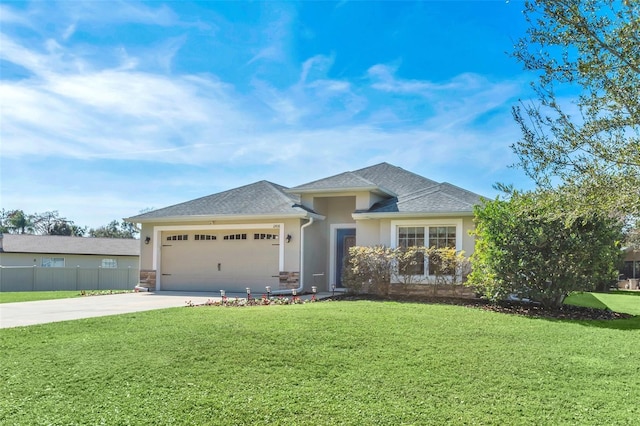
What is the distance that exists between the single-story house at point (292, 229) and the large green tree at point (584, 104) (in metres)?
7.92

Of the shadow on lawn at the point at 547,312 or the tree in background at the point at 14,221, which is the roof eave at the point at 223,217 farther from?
the tree in background at the point at 14,221

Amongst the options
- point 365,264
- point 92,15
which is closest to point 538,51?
point 365,264

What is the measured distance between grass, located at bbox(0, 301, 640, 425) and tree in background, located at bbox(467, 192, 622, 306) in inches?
94.5

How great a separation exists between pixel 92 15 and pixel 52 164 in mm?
13140

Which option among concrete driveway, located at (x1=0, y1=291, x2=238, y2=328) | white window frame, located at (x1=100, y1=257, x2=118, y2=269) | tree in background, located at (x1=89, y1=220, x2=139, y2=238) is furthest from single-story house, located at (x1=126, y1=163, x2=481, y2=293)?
tree in background, located at (x1=89, y1=220, x2=139, y2=238)

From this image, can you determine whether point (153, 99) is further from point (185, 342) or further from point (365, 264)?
point (185, 342)

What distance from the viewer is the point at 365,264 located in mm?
14539

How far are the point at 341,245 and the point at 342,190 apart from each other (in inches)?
87.4

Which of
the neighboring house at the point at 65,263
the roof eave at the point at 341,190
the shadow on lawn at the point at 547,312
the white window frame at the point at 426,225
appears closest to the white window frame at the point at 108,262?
the neighboring house at the point at 65,263

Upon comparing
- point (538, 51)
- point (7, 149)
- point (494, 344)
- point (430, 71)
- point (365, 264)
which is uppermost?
point (430, 71)

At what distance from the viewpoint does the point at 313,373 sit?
20.9ft

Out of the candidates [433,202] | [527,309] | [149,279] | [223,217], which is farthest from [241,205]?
[527,309]

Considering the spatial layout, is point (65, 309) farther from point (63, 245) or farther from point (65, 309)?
point (63, 245)

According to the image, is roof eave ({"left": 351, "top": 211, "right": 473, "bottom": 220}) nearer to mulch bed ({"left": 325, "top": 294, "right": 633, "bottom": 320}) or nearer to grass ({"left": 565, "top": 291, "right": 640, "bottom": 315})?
mulch bed ({"left": 325, "top": 294, "right": 633, "bottom": 320})
